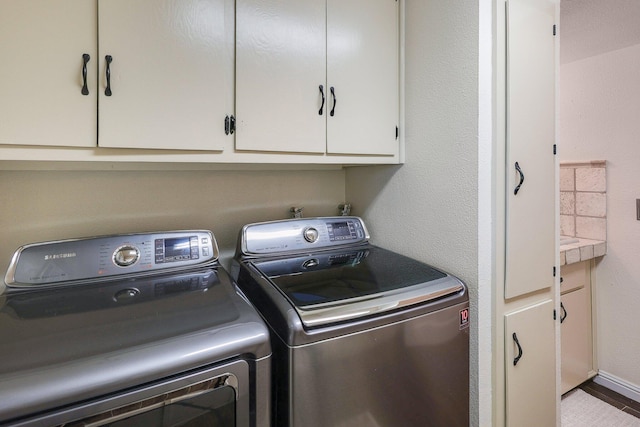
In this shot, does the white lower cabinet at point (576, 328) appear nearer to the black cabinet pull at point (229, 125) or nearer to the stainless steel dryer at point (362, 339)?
the stainless steel dryer at point (362, 339)

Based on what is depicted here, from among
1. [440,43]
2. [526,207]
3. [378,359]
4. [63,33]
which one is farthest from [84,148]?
[526,207]

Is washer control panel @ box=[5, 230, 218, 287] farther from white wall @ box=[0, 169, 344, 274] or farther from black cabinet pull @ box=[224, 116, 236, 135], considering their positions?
black cabinet pull @ box=[224, 116, 236, 135]

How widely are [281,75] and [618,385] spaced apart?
9.80 feet

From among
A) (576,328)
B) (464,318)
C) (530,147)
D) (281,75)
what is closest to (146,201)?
(281,75)

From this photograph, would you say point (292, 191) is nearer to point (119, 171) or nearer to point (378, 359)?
point (119, 171)

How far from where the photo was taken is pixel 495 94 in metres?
1.20

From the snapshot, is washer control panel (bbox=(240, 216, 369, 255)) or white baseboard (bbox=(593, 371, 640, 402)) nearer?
washer control panel (bbox=(240, 216, 369, 255))

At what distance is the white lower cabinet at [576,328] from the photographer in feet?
6.94

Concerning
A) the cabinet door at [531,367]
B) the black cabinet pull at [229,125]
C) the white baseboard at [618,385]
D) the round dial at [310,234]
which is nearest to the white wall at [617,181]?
the white baseboard at [618,385]

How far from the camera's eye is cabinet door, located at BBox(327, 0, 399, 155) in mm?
1331

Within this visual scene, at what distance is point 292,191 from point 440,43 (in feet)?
3.18

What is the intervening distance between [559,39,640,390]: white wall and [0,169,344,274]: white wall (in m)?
2.04

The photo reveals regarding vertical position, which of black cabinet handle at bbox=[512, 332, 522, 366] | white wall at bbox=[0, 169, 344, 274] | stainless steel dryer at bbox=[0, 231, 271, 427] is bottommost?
black cabinet handle at bbox=[512, 332, 522, 366]

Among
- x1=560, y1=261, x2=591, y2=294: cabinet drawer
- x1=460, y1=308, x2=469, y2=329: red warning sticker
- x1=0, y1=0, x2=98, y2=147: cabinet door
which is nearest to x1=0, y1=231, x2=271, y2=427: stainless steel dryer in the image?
x1=0, y1=0, x2=98, y2=147: cabinet door
